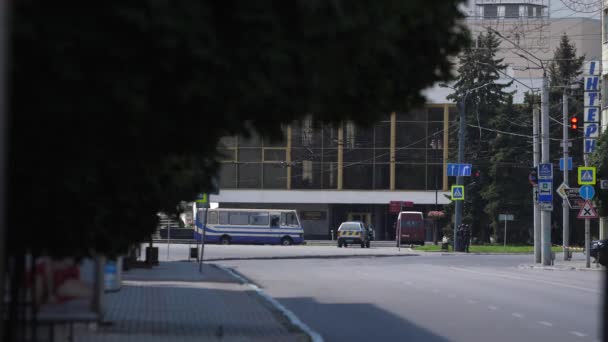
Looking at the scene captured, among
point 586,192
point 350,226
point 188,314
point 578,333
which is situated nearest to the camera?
A: point 578,333

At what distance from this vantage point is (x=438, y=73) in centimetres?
755

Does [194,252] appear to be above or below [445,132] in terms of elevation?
below

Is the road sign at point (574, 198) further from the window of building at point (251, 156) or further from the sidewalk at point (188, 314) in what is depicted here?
the window of building at point (251, 156)

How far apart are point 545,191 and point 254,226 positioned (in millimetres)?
34420

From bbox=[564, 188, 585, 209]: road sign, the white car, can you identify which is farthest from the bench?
the white car

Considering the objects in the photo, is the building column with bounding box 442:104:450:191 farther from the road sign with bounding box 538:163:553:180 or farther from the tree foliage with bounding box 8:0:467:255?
the tree foliage with bounding box 8:0:467:255

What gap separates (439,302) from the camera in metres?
22.2

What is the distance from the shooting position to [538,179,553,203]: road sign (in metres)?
40.5

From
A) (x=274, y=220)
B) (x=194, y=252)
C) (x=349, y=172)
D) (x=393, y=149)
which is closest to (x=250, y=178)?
(x=349, y=172)

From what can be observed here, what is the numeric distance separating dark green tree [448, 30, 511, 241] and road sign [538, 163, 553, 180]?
36.8 meters

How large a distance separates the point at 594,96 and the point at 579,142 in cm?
3277

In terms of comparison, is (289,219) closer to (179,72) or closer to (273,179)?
(273,179)

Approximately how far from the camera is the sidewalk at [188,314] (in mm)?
14336

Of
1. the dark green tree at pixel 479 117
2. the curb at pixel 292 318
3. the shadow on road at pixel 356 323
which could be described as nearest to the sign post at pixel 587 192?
the curb at pixel 292 318
